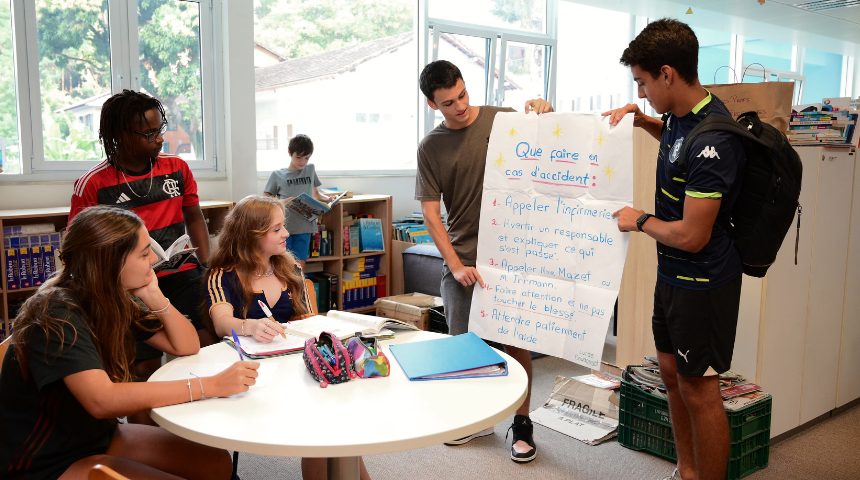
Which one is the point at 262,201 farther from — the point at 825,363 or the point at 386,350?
the point at 825,363

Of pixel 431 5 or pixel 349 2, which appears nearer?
pixel 349 2

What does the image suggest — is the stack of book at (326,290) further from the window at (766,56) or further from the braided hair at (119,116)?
the window at (766,56)

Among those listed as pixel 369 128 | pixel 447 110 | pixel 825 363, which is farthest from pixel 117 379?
pixel 369 128

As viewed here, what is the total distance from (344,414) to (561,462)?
1590mm

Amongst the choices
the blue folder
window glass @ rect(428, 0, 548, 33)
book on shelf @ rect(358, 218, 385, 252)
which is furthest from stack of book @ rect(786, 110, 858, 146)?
window glass @ rect(428, 0, 548, 33)

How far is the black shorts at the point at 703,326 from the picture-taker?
186 cm

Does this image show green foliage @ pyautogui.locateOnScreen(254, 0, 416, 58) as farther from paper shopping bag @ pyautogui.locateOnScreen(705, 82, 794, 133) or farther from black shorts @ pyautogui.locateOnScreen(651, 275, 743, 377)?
black shorts @ pyautogui.locateOnScreen(651, 275, 743, 377)

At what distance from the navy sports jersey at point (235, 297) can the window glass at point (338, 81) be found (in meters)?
2.97

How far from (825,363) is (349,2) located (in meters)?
4.39

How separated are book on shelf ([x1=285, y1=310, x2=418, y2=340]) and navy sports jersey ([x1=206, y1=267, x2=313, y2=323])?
0.68ft

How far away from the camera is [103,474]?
3.54 feet

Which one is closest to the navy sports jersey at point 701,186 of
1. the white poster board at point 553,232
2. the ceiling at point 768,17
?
the white poster board at point 553,232

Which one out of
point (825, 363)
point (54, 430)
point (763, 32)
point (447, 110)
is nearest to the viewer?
point (54, 430)

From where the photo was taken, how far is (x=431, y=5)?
5855 mm
